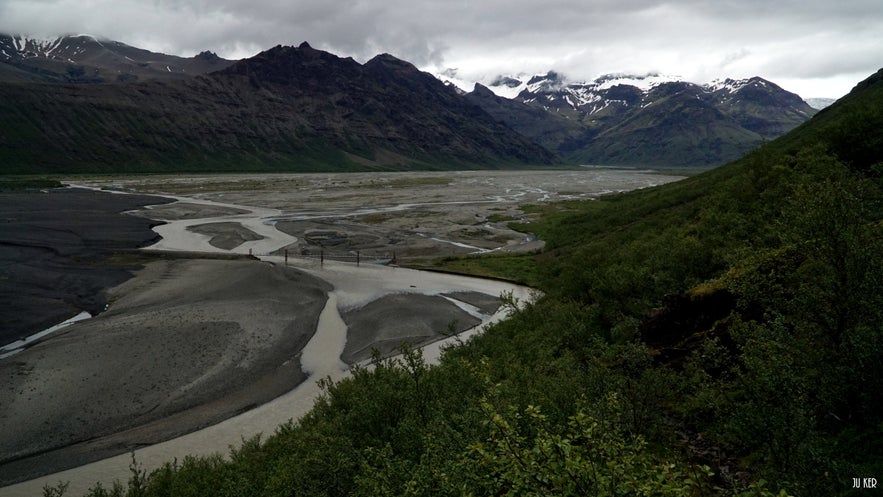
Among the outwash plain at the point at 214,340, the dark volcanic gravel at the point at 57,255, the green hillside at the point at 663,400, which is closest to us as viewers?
the green hillside at the point at 663,400

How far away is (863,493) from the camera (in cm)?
968

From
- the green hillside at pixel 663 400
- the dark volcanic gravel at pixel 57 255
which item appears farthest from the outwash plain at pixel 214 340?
the green hillside at pixel 663 400

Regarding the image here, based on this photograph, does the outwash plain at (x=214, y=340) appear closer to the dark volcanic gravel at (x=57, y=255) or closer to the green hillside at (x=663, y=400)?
the dark volcanic gravel at (x=57, y=255)

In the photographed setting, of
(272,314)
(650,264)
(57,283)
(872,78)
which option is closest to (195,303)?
(272,314)

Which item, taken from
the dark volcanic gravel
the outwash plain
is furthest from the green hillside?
the dark volcanic gravel

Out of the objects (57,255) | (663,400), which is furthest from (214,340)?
(57,255)

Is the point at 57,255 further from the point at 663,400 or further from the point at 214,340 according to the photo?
the point at 663,400

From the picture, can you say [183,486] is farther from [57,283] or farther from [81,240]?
[81,240]

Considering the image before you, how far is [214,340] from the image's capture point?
121 feet

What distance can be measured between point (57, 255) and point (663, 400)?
75.6 meters

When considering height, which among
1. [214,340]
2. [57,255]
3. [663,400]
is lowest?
[214,340]

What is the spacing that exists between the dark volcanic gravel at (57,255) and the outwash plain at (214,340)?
2.66 meters

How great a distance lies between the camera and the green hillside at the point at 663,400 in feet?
29.9

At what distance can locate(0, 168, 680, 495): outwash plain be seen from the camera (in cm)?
2488
